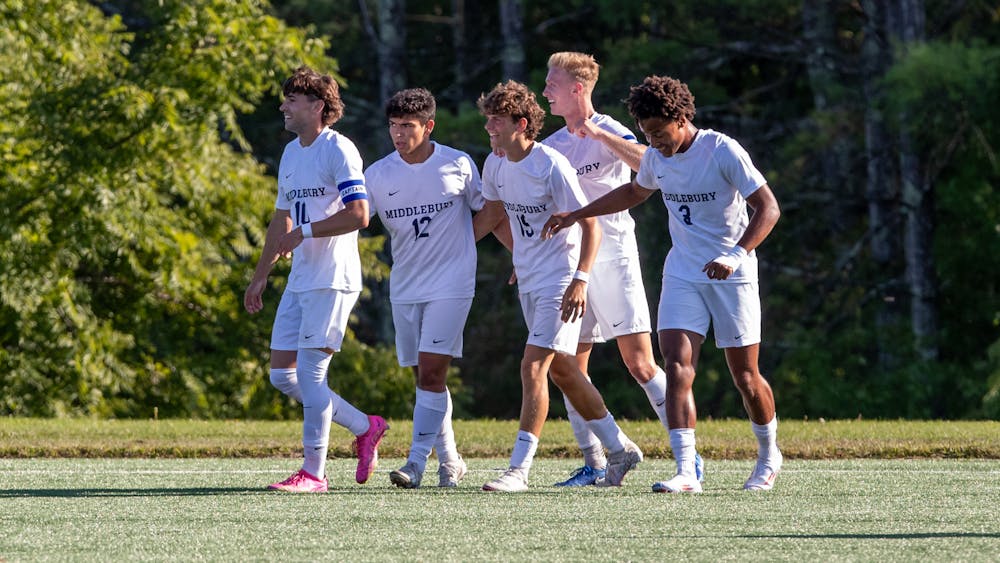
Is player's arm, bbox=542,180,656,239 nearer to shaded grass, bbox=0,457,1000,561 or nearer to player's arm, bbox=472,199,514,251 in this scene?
player's arm, bbox=472,199,514,251

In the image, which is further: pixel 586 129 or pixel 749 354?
pixel 586 129

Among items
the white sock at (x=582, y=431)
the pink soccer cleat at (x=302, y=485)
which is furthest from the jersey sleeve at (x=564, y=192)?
the pink soccer cleat at (x=302, y=485)

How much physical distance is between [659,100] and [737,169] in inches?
19.6

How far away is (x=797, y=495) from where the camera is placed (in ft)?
27.8

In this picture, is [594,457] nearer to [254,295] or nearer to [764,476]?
[764,476]

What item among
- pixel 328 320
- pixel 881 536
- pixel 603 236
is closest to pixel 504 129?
pixel 603 236

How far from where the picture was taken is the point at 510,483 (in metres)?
8.72

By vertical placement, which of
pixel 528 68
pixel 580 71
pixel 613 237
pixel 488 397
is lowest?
pixel 488 397

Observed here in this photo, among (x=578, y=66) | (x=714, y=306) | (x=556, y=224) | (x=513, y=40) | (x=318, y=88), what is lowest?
(x=714, y=306)

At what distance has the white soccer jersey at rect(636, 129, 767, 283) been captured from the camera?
847 cm

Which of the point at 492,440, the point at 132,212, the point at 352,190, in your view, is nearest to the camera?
the point at 352,190

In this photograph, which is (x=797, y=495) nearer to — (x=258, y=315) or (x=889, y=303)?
(x=258, y=315)

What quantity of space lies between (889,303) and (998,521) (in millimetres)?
19262

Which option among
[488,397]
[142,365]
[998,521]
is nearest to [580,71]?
[998,521]
